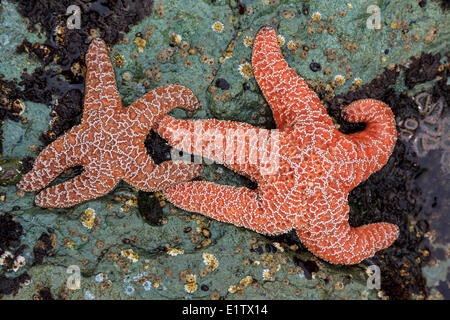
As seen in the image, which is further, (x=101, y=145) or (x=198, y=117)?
(x=198, y=117)

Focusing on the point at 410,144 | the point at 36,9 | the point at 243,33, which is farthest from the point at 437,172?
the point at 36,9

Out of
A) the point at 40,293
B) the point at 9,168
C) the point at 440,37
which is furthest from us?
the point at 440,37

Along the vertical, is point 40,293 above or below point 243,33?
below

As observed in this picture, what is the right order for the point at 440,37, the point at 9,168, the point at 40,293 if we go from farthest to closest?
1. the point at 440,37
2. the point at 9,168
3. the point at 40,293

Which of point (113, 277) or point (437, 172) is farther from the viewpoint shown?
point (437, 172)

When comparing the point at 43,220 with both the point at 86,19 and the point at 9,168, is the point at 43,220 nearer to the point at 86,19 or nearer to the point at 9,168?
the point at 9,168

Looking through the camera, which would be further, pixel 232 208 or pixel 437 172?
pixel 437 172

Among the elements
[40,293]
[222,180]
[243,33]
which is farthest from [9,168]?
[243,33]

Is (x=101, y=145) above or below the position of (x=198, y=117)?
below
